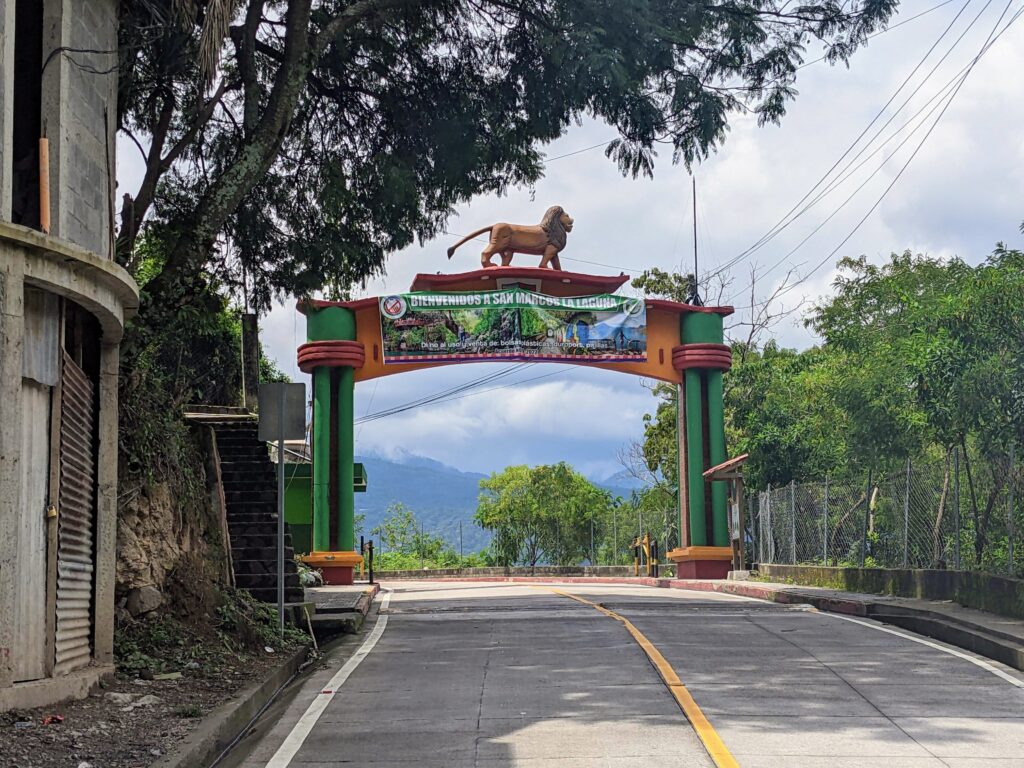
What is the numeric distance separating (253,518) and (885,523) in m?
13.1

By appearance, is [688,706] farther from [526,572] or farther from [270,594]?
[526,572]

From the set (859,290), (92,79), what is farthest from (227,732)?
(859,290)

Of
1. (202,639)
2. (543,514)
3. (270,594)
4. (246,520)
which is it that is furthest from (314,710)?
(543,514)

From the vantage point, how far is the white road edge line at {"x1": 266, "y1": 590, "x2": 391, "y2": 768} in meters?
8.14

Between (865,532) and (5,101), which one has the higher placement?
(5,101)

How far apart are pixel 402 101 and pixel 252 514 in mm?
6172

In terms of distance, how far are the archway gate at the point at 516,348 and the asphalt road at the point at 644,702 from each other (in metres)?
13.6

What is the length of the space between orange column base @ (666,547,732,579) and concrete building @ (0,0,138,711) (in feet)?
71.1

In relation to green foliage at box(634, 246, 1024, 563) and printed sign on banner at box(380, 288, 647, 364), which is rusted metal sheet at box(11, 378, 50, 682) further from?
printed sign on banner at box(380, 288, 647, 364)

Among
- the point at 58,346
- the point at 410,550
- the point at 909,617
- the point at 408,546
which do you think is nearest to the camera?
the point at 58,346

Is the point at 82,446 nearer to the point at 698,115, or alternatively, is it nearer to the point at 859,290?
the point at 698,115

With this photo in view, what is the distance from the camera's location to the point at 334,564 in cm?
2927

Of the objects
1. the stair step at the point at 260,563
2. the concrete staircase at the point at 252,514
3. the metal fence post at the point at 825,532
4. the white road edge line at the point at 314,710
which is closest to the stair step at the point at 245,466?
the concrete staircase at the point at 252,514

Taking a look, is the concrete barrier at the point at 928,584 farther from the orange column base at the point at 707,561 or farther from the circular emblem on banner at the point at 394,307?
the circular emblem on banner at the point at 394,307
